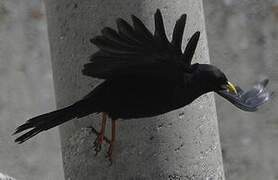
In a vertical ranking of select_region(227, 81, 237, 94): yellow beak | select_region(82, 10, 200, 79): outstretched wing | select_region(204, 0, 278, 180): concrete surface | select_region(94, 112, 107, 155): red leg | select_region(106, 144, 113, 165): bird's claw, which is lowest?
select_region(204, 0, 278, 180): concrete surface

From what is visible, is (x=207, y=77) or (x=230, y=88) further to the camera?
(x=230, y=88)

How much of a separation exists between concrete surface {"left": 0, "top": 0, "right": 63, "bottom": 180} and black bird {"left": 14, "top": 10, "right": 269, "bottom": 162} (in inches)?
172

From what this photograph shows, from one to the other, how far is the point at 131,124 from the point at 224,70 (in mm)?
4374

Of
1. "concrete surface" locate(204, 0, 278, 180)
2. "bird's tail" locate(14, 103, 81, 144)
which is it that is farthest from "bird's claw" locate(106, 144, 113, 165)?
"concrete surface" locate(204, 0, 278, 180)

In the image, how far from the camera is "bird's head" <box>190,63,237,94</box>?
3381mm

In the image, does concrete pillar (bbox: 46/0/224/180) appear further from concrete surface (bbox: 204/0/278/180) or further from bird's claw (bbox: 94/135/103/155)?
concrete surface (bbox: 204/0/278/180)

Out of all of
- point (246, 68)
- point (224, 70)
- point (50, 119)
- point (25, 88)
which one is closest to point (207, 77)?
point (50, 119)

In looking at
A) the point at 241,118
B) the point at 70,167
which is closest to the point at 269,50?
the point at 241,118

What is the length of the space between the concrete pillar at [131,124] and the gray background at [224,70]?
4161 mm

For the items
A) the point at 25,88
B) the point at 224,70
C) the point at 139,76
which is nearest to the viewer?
the point at 139,76

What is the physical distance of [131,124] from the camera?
3473 mm

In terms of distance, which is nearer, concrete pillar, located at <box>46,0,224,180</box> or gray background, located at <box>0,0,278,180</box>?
concrete pillar, located at <box>46,0,224,180</box>

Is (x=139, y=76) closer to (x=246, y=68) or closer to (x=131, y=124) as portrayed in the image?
(x=131, y=124)

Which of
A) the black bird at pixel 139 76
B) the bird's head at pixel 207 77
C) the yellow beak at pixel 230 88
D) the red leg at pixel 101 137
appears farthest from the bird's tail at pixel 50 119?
the yellow beak at pixel 230 88
